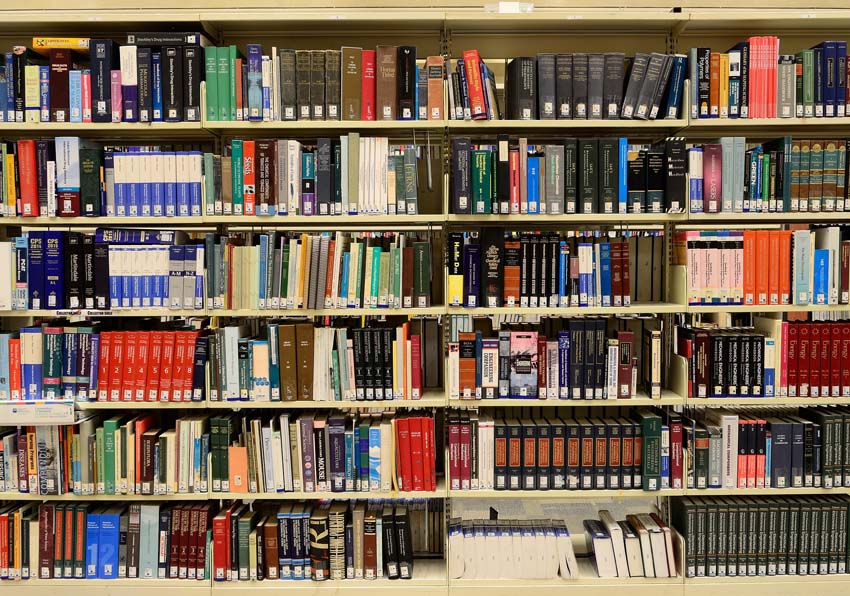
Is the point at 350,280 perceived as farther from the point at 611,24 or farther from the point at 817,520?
the point at 817,520

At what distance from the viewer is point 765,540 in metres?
2.64

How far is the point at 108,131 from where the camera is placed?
108 inches

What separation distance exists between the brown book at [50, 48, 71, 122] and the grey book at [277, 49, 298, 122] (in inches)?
37.9

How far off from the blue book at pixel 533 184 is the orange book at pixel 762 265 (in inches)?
39.8

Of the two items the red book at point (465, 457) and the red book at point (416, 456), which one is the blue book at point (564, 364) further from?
the red book at point (416, 456)

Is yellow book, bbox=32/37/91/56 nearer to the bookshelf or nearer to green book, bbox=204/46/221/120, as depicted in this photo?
the bookshelf

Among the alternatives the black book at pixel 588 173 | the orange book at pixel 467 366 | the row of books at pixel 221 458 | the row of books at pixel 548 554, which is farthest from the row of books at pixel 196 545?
the black book at pixel 588 173

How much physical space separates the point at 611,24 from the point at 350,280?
5.76 feet

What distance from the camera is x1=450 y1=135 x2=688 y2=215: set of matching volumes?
2.57 metres

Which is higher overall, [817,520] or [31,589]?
[817,520]

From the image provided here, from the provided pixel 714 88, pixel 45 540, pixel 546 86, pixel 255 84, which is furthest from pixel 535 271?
pixel 45 540

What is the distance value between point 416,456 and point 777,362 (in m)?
1.70

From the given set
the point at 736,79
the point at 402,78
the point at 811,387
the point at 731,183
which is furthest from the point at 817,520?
the point at 402,78

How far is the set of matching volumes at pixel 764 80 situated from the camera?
259 centimetres
